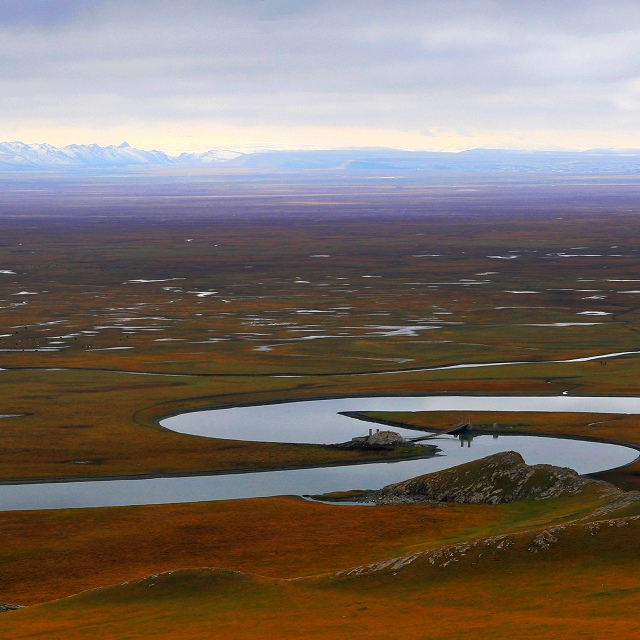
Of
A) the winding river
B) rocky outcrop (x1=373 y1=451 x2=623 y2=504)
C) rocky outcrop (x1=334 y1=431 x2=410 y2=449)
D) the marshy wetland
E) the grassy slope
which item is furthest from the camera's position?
rocky outcrop (x1=334 y1=431 x2=410 y2=449)

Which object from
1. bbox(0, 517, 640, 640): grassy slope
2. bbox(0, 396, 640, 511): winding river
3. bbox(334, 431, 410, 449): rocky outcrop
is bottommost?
bbox(0, 396, 640, 511): winding river

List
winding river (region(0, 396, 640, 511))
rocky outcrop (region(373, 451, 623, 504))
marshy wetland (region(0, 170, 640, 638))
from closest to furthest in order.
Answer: marshy wetland (region(0, 170, 640, 638)) → rocky outcrop (region(373, 451, 623, 504)) → winding river (region(0, 396, 640, 511))

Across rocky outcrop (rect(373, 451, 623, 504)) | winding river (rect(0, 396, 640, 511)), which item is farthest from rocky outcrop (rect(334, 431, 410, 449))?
rocky outcrop (rect(373, 451, 623, 504))

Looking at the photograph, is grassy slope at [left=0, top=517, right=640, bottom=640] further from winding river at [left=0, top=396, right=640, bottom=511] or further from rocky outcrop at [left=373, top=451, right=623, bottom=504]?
winding river at [left=0, top=396, right=640, bottom=511]

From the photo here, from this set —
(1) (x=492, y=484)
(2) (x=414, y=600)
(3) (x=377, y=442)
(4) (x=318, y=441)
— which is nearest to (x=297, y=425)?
(4) (x=318, y=441)

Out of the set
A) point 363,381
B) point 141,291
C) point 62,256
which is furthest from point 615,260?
point 363,381

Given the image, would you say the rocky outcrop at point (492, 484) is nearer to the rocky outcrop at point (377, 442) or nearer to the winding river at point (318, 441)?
the winding river at point (318, 441)

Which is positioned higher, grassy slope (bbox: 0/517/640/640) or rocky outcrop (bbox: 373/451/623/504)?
grassy slope (bbox: 0/517/640/640)
